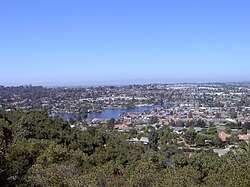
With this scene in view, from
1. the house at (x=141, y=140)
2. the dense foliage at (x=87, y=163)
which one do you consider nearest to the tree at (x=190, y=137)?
the house at (x=141, y=140)

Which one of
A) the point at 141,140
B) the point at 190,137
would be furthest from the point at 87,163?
the point at 141,140

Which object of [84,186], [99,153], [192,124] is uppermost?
[84,186]

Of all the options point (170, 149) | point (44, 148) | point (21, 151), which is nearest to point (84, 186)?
point (21, 151)

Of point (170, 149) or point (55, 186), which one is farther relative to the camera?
point (170, 149)

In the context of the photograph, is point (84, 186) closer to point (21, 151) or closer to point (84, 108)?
point (21, 151)

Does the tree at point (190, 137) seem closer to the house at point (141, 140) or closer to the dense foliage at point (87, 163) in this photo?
the house at point (141, 140)

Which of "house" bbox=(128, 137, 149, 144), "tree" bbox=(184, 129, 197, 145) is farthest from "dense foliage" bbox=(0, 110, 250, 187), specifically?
"house" bbox=(128, 137, 149, 144)

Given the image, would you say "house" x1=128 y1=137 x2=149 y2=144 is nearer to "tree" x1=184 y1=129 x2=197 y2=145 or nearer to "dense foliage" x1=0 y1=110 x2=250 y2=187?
"tree" x1=184 y1=129 x2=197 y2=145

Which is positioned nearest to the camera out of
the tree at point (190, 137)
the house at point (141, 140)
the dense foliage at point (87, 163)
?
the dense foliage at point (87, 163)
